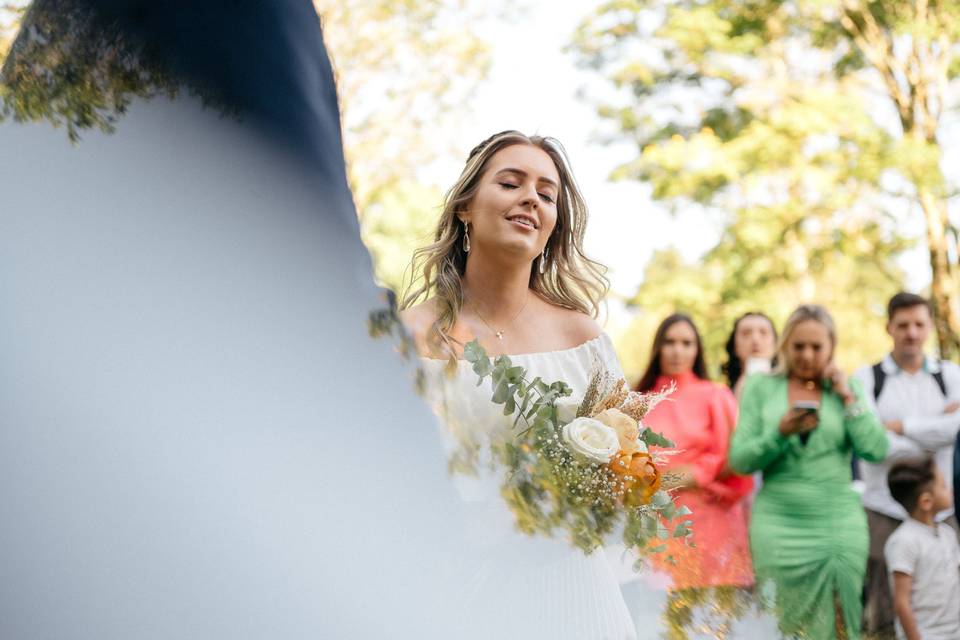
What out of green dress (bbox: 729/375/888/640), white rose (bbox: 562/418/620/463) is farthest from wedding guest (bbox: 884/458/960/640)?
white rose (bbox: 562/418/620/463)

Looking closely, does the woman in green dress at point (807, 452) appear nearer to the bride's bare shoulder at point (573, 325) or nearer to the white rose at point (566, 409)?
the bride's bare shoulder at point (573, 325)

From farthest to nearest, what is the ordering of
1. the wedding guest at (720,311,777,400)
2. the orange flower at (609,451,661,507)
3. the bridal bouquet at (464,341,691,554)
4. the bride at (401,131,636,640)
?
Answer: the wedding guest at (720,311,777,400), the orange flower at (609,451,661,507), the bride at (401,131,636,640), the bridal bouquet at (464,341,691,554)

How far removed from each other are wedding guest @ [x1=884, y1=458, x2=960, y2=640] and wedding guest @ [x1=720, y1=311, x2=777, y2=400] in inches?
41.7

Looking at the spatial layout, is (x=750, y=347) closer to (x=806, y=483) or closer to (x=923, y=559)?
(x=806, y=483)

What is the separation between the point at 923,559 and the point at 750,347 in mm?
1559

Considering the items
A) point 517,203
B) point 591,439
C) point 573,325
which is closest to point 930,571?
point 573,325

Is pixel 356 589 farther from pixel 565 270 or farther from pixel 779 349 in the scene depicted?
pixel 779 349

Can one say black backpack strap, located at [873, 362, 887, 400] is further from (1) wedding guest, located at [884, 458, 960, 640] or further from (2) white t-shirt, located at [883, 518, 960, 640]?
(2) white t-shirt, located at [883, 518, 960, 640]

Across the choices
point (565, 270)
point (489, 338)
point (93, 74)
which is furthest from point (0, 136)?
point (565, 270)

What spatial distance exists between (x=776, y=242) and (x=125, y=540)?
11.7 meters

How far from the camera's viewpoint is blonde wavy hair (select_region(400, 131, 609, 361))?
2404 millimetres

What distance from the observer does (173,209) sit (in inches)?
45.0

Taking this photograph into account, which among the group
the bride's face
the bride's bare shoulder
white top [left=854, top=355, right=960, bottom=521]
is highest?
white top [left=854, top=355, right=960, bottom=521]

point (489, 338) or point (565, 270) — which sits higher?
point (565, 270)
